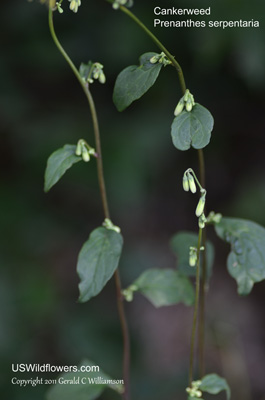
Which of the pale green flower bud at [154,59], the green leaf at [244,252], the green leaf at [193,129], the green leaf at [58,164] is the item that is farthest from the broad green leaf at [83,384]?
the pale green flower bud at [154,59]

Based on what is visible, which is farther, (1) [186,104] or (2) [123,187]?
(2) [123,187]

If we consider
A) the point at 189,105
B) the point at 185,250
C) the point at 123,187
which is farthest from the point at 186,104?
the point at 123,187

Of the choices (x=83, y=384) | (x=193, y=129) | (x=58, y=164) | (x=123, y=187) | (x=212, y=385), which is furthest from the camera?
(x=123, y=187)

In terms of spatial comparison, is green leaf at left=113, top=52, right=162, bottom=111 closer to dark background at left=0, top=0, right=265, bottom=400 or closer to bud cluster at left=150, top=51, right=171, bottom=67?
bud cluster at left=150, top=51, right=171, bottom=67

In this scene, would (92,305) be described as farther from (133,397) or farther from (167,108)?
(167,108)

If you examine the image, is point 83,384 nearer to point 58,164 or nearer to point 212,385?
point 212,385

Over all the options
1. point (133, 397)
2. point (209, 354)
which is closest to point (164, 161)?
point (209, 354)
